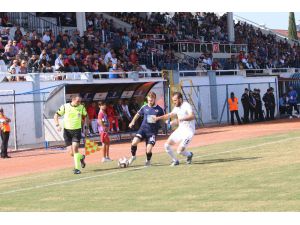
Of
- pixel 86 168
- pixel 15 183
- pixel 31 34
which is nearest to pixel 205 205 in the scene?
pixel 15 183

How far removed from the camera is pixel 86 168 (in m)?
20.9

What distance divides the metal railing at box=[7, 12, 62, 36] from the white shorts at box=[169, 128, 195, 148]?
812 inches

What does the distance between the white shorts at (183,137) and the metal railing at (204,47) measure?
95.8 feet

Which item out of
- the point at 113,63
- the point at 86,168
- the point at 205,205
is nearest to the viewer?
the point at 205,205

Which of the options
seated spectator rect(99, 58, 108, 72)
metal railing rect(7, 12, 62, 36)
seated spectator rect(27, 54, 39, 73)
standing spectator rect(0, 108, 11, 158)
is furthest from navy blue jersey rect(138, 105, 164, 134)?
metal railing rect(7, 12, 62, 36)

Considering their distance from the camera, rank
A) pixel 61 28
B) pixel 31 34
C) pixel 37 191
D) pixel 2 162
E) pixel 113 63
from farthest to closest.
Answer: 1. pixel 61 28
2. pixel 113 63
3. pixel 31 34
4. pixel 2 162
5. pixel 37 191

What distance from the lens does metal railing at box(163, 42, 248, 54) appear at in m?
48.8

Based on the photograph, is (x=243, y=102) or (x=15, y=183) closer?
(x=15, y=183)

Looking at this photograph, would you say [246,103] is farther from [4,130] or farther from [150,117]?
[150,117]

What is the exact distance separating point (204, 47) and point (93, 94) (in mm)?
19984

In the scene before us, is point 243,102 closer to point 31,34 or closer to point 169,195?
point 31,34

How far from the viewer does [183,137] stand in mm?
19359

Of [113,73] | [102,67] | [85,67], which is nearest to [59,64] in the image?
[85,67]
